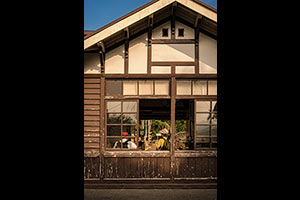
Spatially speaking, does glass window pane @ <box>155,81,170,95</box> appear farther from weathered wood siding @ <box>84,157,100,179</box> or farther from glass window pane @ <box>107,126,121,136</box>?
weathered wood siding @ <box>84,157,100,179</box>

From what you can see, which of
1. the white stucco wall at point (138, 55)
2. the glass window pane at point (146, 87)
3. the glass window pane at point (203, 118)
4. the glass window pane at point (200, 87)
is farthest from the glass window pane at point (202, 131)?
the white stucco wall at point (138, 55)

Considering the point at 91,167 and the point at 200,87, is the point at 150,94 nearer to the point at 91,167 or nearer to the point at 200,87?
A: the point at 200,87

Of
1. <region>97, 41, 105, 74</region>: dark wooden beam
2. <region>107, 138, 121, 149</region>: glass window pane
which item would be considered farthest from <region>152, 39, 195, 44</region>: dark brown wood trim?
<region>107, 138, 121, 149</region>: glass window pane

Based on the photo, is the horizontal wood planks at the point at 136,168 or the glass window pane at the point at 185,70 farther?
the glass window pane at the point at 185,70

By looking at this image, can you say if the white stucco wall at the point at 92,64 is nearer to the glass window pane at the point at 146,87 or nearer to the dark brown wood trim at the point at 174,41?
the glass window pane at the point at 146,87

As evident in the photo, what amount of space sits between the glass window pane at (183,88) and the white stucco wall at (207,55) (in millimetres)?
573

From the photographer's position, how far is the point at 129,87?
6297 mm

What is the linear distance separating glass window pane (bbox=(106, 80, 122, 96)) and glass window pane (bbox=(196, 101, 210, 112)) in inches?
94.9

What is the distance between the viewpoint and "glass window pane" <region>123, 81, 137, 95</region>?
247 inches

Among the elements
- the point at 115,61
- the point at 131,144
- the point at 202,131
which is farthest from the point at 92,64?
the point at 202,131

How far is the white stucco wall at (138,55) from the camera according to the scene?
630 centimetres

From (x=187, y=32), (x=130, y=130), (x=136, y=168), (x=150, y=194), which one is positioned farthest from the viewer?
(x=187, y=32)

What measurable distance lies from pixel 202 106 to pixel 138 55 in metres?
2.51
